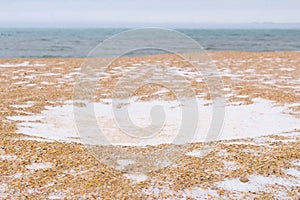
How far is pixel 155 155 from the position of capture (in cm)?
814

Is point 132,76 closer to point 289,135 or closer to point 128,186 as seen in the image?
point 289,135

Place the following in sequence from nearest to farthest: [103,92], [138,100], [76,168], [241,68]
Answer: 1. [76,168]
2. [138,100]
3. [103,92]
4. [241,68]

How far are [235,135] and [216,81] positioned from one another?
28.4ft

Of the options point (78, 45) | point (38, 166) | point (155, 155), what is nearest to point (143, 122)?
point (155, 155)

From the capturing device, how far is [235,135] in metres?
9.97

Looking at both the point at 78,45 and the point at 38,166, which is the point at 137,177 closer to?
the point at 38,166

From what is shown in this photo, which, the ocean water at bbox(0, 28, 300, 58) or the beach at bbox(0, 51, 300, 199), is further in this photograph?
the ocean water at bbox(0, 28, 300, 58)

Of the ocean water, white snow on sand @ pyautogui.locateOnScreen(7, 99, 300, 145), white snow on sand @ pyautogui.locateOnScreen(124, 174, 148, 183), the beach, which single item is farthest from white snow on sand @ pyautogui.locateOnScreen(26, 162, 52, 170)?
the ocean water

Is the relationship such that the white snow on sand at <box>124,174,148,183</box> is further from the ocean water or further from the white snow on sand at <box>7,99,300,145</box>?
the ocean water

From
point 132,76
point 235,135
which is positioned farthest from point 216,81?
point 235,135

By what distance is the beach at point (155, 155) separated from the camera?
6301 mm

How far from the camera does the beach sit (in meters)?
6.30

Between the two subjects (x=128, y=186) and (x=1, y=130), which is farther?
Answer: (x=1, y=130)

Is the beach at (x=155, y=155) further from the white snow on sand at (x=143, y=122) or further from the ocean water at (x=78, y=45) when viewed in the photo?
the ocean water at (x=78, y=45)
